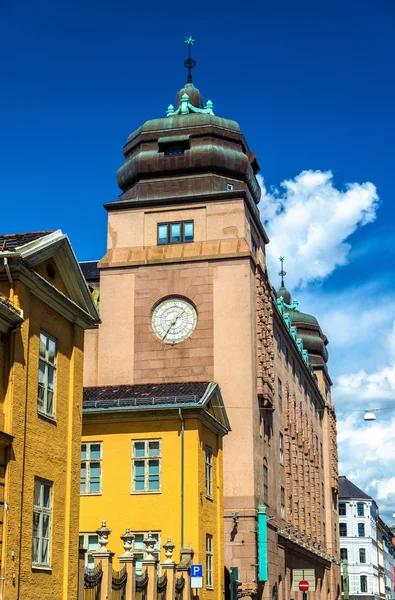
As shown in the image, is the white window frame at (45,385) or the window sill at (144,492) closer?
the white window frame at (45,385)

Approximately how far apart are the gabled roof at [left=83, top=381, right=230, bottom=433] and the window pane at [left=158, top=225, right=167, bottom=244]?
529 inches

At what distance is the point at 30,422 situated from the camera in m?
24.4

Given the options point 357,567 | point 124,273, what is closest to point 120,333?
point 124,273

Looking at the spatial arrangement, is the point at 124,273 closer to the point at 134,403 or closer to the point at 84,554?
the point at 134,403

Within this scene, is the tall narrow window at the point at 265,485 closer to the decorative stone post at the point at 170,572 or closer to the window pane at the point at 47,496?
the decorative stone post at the point at 170,572

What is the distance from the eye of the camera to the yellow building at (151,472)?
37125 millimetres

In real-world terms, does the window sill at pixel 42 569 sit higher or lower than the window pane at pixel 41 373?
lower

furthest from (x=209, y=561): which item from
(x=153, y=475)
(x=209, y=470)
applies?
(x=153, y=475)

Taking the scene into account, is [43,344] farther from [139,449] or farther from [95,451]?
[95,451]

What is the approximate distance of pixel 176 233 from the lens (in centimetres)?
5350

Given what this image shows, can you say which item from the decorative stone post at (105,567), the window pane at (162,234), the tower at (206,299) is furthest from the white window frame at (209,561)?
the window pane at (162,234)

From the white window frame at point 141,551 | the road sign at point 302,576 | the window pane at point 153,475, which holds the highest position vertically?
the window pane at point 153,475

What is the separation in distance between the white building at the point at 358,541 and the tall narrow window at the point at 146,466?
3867 inches

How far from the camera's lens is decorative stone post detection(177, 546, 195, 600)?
34.4 metres
